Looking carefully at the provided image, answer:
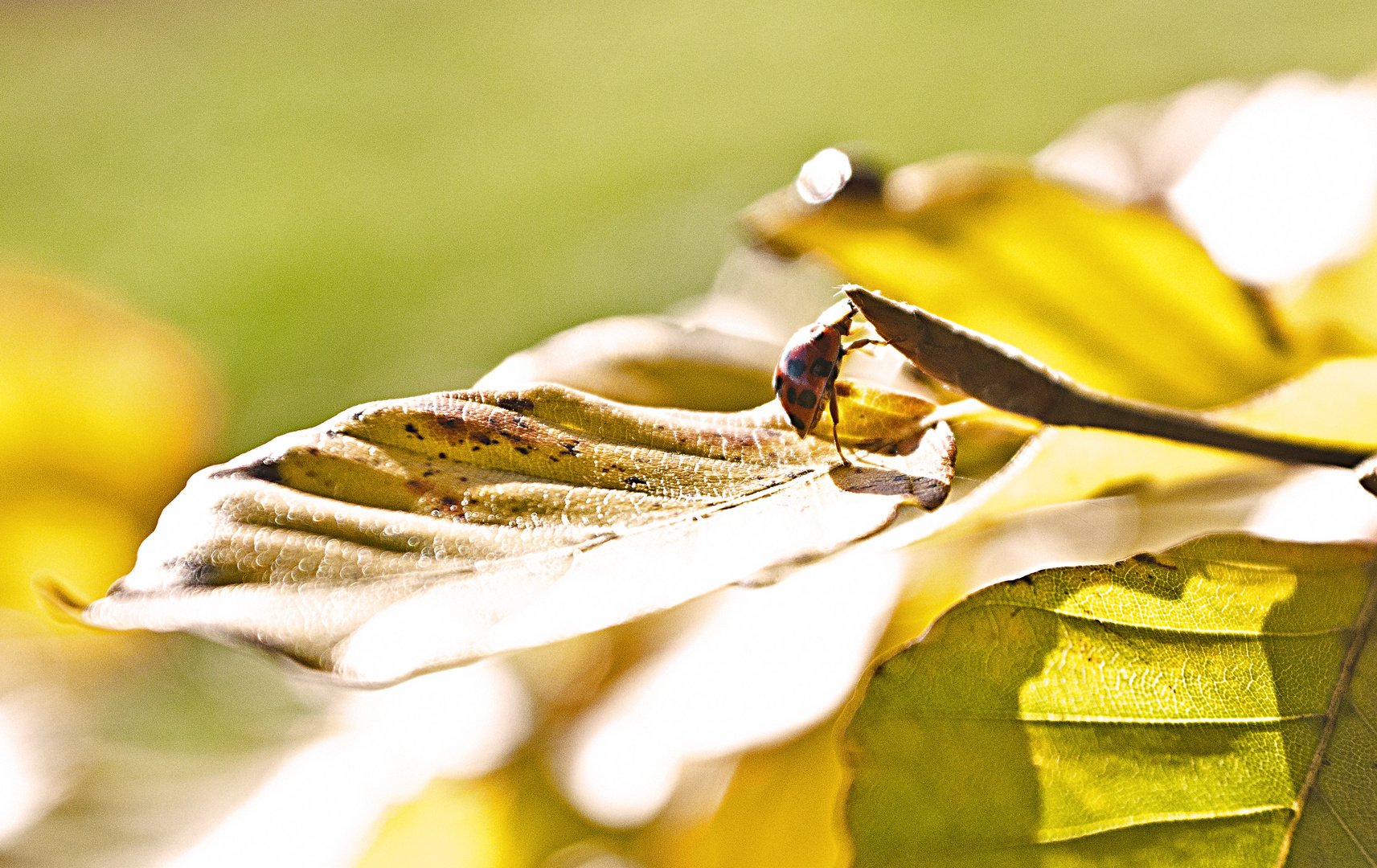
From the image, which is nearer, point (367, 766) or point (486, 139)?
point (367, 766)

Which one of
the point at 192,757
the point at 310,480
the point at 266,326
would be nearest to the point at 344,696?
the point at 192,757

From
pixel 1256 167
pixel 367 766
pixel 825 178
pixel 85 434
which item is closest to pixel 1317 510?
pixel 825 178

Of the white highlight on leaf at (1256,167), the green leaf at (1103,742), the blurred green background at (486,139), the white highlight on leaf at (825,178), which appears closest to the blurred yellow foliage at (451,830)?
the green leaf at (1103,742)

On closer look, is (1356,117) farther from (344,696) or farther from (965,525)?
(344,696)

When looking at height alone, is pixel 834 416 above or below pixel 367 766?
above

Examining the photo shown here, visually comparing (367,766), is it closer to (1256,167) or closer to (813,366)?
(813,366)

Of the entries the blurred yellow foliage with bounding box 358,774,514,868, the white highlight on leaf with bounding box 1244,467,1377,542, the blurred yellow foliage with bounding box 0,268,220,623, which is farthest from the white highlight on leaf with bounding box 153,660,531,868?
the white highlight on leaf with bounding box 1244,467,1377,542


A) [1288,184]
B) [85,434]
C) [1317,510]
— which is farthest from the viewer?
[85,434]

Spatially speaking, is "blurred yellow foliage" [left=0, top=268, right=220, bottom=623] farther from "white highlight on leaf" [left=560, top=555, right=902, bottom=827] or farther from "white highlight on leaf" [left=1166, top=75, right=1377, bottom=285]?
"white highlight on leaf" [left=1166, top=75, right=1377, bottom=285]
